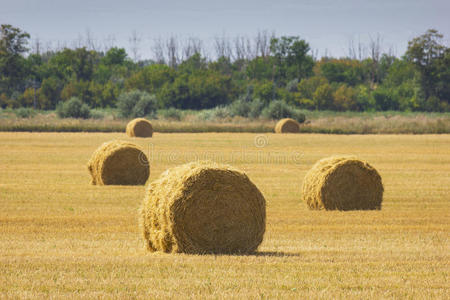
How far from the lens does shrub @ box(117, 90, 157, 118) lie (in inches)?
2803

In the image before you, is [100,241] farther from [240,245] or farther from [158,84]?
[158,84]

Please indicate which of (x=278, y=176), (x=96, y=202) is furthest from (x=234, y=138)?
(x=96, y=202)

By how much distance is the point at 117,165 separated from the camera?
78.4 ft

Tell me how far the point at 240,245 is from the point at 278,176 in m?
16.7

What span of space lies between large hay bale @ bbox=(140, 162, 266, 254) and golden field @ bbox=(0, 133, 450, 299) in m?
0.38

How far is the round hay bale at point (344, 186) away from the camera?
710 inches

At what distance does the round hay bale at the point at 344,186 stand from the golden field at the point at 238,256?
53 cm

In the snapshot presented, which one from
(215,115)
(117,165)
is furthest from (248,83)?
(117,165)

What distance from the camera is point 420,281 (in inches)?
372

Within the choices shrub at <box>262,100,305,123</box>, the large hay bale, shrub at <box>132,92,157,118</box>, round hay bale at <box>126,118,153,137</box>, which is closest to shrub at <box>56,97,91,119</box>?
shrub at <box>132,92,157,118</box>

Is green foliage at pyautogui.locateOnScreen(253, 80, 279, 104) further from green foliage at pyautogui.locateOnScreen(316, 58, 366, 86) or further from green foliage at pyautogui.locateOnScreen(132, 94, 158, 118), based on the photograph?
green foliage at pyautogui.locateOnScreen(132, 94, 158, 118)

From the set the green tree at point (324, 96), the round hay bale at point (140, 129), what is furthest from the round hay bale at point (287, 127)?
the green tree at point (324, 96)

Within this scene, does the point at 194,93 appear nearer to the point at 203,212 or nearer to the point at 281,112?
the point at 281,112

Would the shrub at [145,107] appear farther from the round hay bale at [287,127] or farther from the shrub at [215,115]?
the round hay bale at [287,127]
